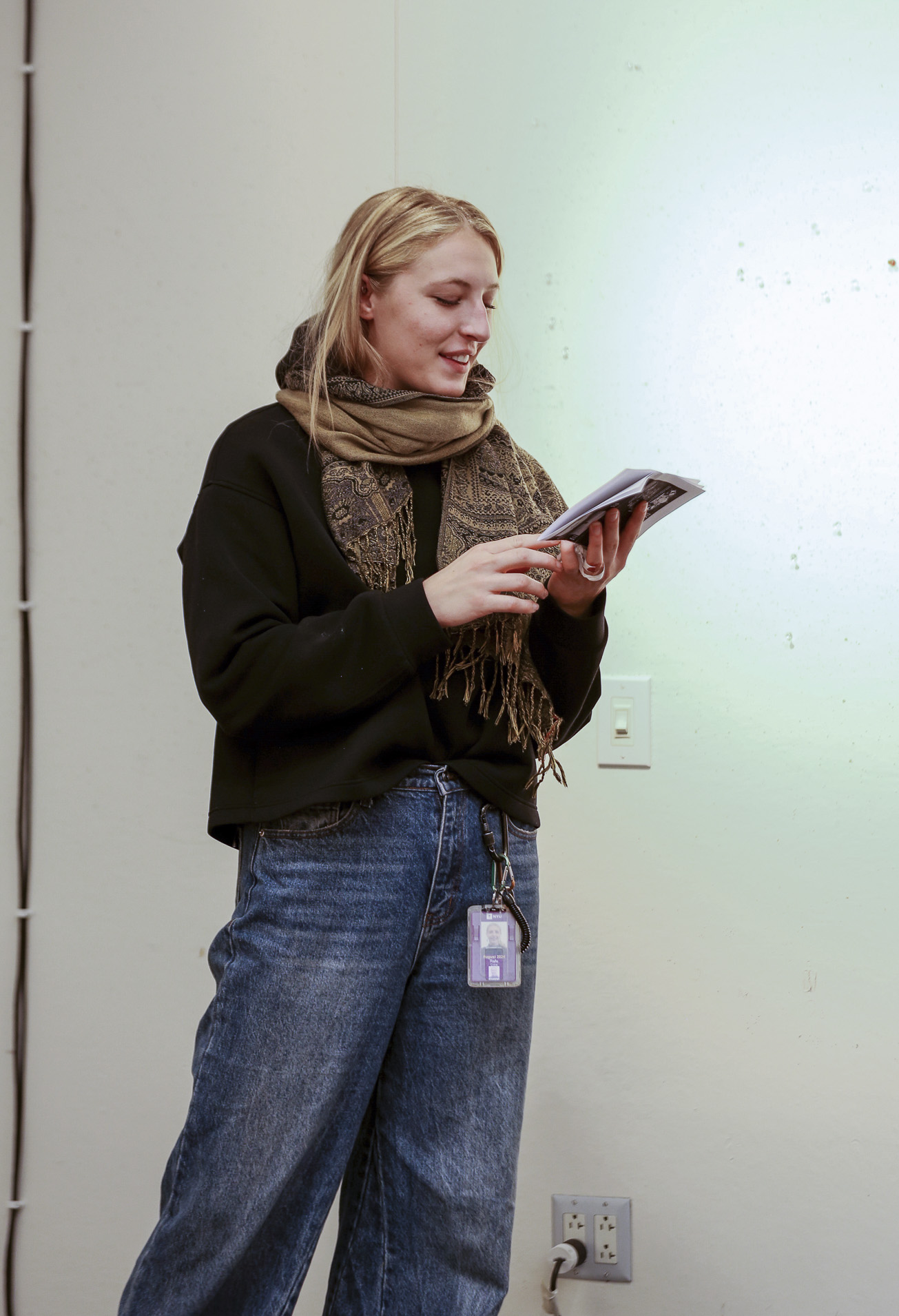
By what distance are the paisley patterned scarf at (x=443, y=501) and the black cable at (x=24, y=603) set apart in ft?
2.31

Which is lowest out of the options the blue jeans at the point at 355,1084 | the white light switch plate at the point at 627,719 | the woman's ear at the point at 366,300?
the blue jeans at the point at 355,1084

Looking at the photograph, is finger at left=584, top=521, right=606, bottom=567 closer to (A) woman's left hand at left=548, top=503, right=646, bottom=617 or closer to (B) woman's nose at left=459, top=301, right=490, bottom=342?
(A) woman's left hand at left=548, top=503, right=646, bottom=617

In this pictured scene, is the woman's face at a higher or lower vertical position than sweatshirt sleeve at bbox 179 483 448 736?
higher

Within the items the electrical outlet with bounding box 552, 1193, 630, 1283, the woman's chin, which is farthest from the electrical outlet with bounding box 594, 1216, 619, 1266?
the woman's chin

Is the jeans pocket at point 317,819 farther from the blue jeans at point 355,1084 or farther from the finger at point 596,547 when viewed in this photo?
the finger at point 596,547

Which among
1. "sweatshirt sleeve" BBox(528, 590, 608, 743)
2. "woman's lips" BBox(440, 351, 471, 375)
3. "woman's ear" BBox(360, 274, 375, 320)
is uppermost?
"woman's ear" BBox(360, 274, 375, 320)

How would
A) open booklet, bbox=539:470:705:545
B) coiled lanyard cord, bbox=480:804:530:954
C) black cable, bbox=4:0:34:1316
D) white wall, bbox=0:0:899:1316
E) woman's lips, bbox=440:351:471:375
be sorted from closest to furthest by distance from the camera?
open booklet, bbox=539:470:705:545
coiled lanyard cord, bbox=480:804:530:954
woman's lips, bbox=440:351:471:375
white wall, bbox=0:0:899:1316
black cable, bbox=4:0:34:1316

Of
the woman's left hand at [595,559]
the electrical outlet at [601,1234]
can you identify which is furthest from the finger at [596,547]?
the electrical outlet at [601,1234]

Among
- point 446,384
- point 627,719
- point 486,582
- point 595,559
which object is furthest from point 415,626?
point 627,719

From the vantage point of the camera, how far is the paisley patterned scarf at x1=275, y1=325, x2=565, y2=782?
1022 mm

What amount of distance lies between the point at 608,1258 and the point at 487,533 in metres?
1.08

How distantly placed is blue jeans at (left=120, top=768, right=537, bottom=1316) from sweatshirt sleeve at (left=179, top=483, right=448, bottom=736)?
11cm

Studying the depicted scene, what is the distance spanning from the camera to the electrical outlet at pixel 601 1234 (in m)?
1.51

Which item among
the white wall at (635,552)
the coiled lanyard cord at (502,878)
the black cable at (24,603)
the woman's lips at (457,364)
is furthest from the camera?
the black cable at (24,603)
